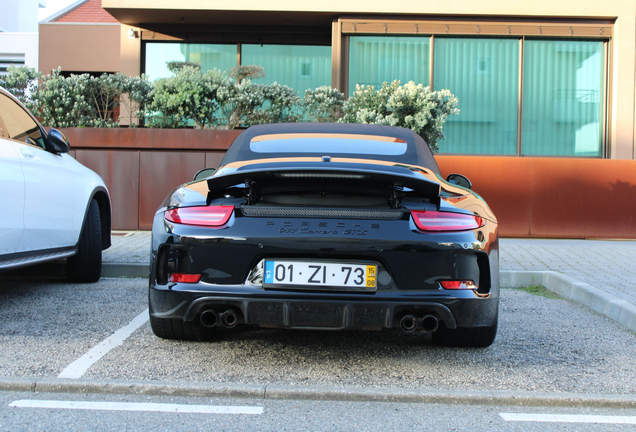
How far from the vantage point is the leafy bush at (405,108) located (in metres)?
9.31

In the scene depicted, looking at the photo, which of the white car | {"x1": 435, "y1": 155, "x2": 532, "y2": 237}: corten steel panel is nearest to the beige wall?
{"x1": 435, "y1": 155, "x2": 532, "y2": 237}: corten steel panel

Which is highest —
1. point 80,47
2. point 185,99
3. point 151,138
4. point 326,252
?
point 80,47

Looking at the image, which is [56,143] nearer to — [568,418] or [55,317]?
[55,317]

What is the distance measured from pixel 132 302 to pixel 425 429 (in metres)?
3.11

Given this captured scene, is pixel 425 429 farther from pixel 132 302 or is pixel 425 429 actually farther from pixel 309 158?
pixel 132 302

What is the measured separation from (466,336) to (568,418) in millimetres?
926

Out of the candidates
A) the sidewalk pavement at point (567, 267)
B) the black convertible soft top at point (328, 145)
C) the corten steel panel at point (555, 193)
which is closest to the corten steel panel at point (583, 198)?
the corten steel panel at point (555, 193)

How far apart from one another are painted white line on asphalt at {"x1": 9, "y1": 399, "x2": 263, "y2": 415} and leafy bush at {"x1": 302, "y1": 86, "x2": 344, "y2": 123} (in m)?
7.81

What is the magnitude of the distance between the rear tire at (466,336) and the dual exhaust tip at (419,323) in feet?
2.00

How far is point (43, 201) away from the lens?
4.60 meters

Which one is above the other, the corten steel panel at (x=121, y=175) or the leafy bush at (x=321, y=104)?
the leafy bush at (x=321, y=104)

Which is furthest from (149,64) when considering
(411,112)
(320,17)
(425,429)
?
(425,429)

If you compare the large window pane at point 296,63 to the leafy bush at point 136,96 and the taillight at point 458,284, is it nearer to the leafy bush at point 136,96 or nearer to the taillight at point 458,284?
the leafy bush at point 136,96

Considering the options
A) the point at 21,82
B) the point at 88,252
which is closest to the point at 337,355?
the point at 88,252
